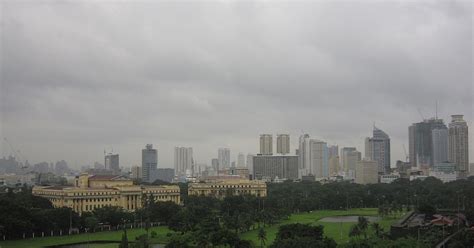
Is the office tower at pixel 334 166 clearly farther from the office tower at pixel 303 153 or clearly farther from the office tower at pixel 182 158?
the office tower at pixel 182 158

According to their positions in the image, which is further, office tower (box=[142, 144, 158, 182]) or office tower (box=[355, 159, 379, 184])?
office tower (box=[142, 144, 158, 182])

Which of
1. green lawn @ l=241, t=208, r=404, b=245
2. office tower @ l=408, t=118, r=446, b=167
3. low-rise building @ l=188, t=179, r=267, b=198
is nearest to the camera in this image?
green lawn @ l=241, t=208, r=404, b=245

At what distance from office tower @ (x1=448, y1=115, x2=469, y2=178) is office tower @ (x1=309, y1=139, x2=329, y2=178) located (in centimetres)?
3683

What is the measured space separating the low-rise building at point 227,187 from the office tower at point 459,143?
2776 inches

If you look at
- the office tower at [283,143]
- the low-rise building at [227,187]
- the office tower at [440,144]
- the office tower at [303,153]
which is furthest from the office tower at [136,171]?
the office tower at [440,144]

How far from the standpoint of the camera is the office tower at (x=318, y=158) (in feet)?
535

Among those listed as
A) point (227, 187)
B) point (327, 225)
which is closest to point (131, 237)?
point (327, 225)

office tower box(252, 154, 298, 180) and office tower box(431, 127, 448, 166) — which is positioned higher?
office tower box(431, 127, 448, 166)

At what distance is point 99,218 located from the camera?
43.9 metres

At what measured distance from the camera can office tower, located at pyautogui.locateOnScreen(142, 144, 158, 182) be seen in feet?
441

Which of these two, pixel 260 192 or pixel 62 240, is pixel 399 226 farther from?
pixel 260 192

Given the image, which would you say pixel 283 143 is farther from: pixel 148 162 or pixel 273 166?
pixel 148 162

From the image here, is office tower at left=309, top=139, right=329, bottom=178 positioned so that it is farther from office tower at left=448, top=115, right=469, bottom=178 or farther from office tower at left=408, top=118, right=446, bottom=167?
office tower at left=448, top=115, right=469, bottom=178

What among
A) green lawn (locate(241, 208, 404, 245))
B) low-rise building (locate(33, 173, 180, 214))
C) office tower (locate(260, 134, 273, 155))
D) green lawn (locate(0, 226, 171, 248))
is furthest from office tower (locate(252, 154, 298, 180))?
green lawn (locate(0, 226, 171, 248))
